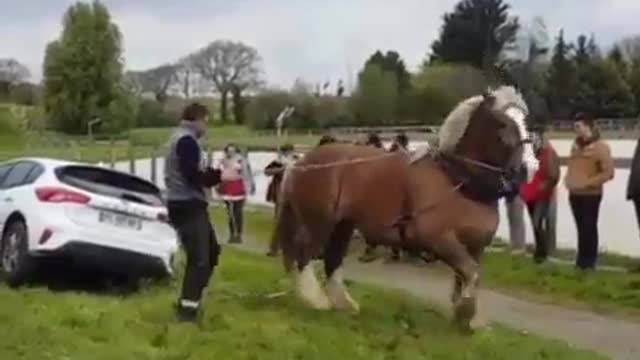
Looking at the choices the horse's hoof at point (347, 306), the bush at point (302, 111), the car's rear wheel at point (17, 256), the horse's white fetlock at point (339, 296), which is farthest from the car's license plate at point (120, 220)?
the bush at point (302, 111)

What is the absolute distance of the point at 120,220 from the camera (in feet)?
45.0

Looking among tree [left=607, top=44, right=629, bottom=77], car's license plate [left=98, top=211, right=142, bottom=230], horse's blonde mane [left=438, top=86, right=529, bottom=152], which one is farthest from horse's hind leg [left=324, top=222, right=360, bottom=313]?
tree [left=607, top=44, right=629, bottom=77]

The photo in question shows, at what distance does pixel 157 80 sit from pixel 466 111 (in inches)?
3273

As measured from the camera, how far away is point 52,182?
13.7 metres

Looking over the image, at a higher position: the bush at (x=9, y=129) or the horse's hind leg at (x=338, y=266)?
the horse's hind leg at (x=338, y=266)

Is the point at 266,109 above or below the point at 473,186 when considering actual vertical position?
below

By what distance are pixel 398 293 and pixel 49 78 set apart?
212ft

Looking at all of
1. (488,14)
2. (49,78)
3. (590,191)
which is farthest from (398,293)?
(488,14)

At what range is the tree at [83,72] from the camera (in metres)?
73.9

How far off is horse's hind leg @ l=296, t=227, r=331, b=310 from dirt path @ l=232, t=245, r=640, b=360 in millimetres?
652

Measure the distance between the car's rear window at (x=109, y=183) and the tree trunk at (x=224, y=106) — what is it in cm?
6141

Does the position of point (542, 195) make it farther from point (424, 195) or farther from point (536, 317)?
point (424, 195)

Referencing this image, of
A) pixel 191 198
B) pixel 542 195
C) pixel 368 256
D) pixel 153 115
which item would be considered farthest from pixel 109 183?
pixel 153 115

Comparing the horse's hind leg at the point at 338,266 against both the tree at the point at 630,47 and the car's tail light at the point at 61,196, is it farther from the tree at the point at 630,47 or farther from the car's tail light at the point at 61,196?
the tree at the point at 630,47
